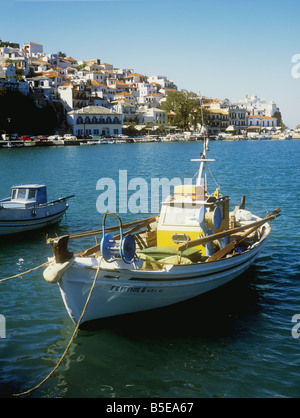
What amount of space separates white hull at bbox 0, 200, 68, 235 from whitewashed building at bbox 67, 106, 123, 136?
374ft

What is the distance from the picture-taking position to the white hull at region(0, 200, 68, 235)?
72.4 ft

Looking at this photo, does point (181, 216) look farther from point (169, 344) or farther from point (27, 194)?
point (27, 194)

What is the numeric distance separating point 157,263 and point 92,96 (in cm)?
14675

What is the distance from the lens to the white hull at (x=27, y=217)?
72.4ft

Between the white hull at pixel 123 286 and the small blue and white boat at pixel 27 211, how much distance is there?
38.2 ft

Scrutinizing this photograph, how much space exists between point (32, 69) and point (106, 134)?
126 ft

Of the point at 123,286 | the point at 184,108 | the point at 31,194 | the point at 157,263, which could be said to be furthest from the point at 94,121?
the point at 123,286

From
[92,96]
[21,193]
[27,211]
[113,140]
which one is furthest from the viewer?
[92,96]

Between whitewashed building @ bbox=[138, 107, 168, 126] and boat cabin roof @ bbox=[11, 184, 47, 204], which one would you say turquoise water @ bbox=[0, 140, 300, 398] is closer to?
boat cabin roof @ bbox=[11, 184, 47, 204]

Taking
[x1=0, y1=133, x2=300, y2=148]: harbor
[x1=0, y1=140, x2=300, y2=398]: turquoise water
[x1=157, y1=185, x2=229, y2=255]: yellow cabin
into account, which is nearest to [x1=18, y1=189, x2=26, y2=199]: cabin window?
[x1=0, y1=140, x2=300, y2=398]: turquoise water

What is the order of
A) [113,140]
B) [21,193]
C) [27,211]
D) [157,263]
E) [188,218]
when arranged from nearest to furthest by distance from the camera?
1. [157,263]
2. [188,218]
3. [27,211]
4. [21,193]
5. [113,140]

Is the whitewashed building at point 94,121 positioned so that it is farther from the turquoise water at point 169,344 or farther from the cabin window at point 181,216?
the cabin window at point 181,216

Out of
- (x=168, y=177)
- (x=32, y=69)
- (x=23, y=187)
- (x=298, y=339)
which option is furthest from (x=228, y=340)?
(x=32, y=69)

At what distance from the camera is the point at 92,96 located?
498 feet
